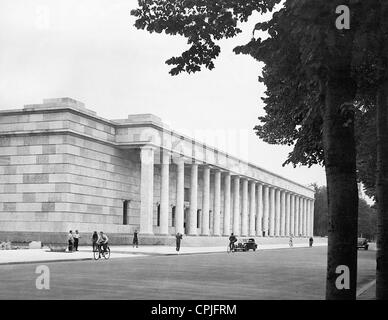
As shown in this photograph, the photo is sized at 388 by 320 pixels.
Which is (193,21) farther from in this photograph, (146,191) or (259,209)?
(259,209)

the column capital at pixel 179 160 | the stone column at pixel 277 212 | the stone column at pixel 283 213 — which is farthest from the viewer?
the stone column at pixel 283 213

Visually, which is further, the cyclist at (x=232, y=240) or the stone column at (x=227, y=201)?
the stone column at (x=227, y=201)

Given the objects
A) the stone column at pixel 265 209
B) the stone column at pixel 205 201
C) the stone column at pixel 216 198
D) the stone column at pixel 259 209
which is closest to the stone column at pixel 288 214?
the stone column at pixel 265 209

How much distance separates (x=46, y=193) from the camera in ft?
187

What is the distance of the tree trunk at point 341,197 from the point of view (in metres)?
9.87

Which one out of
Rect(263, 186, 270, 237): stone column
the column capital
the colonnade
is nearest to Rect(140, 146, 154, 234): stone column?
the colonnade

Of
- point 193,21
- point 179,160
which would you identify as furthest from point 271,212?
point 193,21

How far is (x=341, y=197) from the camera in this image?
32.4 feet

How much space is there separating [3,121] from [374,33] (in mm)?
54219

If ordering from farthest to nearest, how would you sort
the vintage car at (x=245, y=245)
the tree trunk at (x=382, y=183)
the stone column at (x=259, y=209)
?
the stone column at (x=259, y=209), the vintage car at (x=245, y=245), the tree trunk at (x=382, y=183)

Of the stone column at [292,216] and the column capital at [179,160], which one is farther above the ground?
the column capital at [179,160]

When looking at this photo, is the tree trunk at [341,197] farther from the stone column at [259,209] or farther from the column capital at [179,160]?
the stone column at [259,209]

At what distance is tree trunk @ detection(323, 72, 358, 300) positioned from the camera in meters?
9.87

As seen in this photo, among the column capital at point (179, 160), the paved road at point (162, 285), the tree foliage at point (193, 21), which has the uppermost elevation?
the column capital at point (179, 160)
